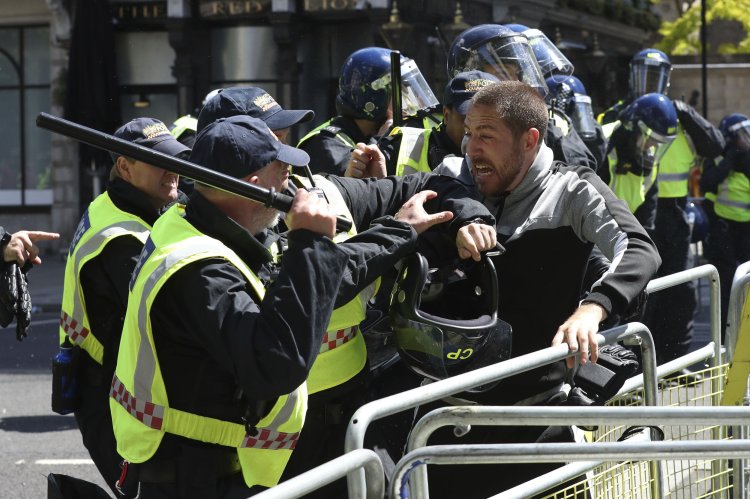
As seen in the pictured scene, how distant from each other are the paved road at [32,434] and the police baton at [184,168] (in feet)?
12.3

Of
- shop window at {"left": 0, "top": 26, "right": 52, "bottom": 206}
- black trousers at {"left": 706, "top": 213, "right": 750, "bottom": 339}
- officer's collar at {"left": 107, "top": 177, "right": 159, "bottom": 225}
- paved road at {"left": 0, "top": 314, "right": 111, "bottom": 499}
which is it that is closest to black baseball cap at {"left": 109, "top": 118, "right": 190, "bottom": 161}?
officer's collar at {"left": 107, "top": 177, "right": 159, "bottom": 225}

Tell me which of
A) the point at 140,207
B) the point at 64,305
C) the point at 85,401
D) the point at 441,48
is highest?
the point at 441,48

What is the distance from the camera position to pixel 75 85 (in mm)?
20234

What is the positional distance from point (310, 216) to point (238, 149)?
1.01ft

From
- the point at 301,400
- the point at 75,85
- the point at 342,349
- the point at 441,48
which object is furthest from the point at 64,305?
the point at 75,85

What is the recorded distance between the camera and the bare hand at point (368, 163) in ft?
15.0

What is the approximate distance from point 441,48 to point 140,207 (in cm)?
1486

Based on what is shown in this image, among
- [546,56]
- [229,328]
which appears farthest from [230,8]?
[229,328]

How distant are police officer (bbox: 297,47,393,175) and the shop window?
1737 cm

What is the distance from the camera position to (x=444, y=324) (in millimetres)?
3596

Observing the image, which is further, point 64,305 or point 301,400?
point 64,305

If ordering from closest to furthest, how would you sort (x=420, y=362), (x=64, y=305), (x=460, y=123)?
(x=420, y=362) < (x=64, y=305) < (x=460, y=123)

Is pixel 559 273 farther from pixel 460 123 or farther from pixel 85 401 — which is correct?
pixel 85 401

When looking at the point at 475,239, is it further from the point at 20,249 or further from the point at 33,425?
the point at 33,425
